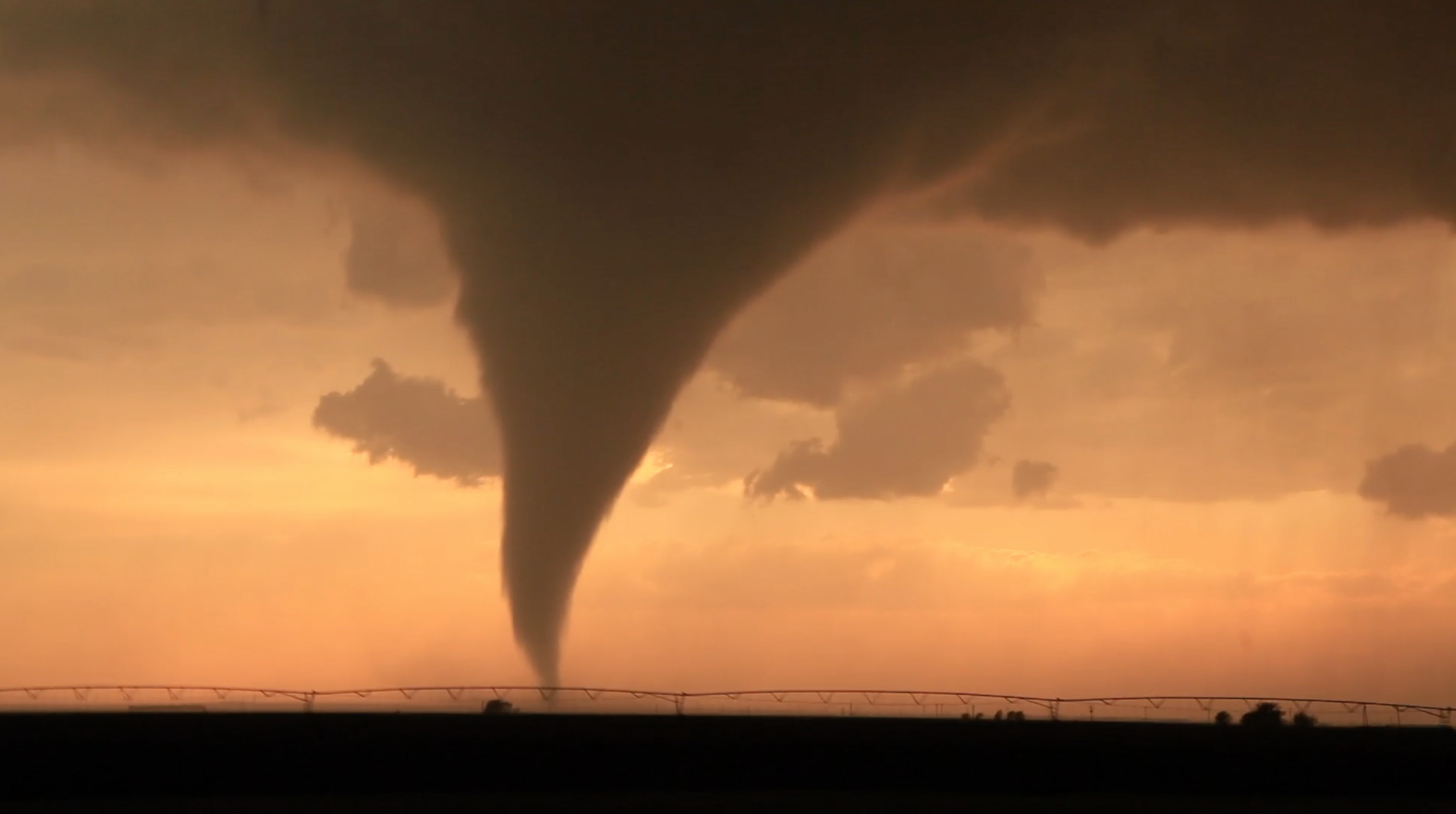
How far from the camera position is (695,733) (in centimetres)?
4238

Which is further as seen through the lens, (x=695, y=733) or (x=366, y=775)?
(x=695, y=733)

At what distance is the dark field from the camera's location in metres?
35.2

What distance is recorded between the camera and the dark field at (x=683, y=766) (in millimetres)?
35188

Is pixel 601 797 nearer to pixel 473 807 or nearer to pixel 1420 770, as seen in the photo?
pixel 473 807

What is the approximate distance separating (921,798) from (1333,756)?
52.5ft

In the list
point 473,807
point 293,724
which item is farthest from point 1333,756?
point 293,724

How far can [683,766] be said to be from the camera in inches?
1574

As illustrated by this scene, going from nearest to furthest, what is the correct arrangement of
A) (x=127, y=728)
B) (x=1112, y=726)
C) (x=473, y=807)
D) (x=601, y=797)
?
(x=473, y=807) < (x=601, y=797) < (x=127, y=728) < (x=1112, y=726)

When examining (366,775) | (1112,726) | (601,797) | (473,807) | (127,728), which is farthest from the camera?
(1112,726)

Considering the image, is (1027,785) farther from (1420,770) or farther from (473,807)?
(473,807)

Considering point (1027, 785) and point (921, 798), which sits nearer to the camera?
point (921, 798)

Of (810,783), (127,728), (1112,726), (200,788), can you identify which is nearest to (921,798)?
(810,783)

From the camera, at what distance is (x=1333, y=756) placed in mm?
42438

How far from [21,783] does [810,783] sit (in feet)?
73.9
